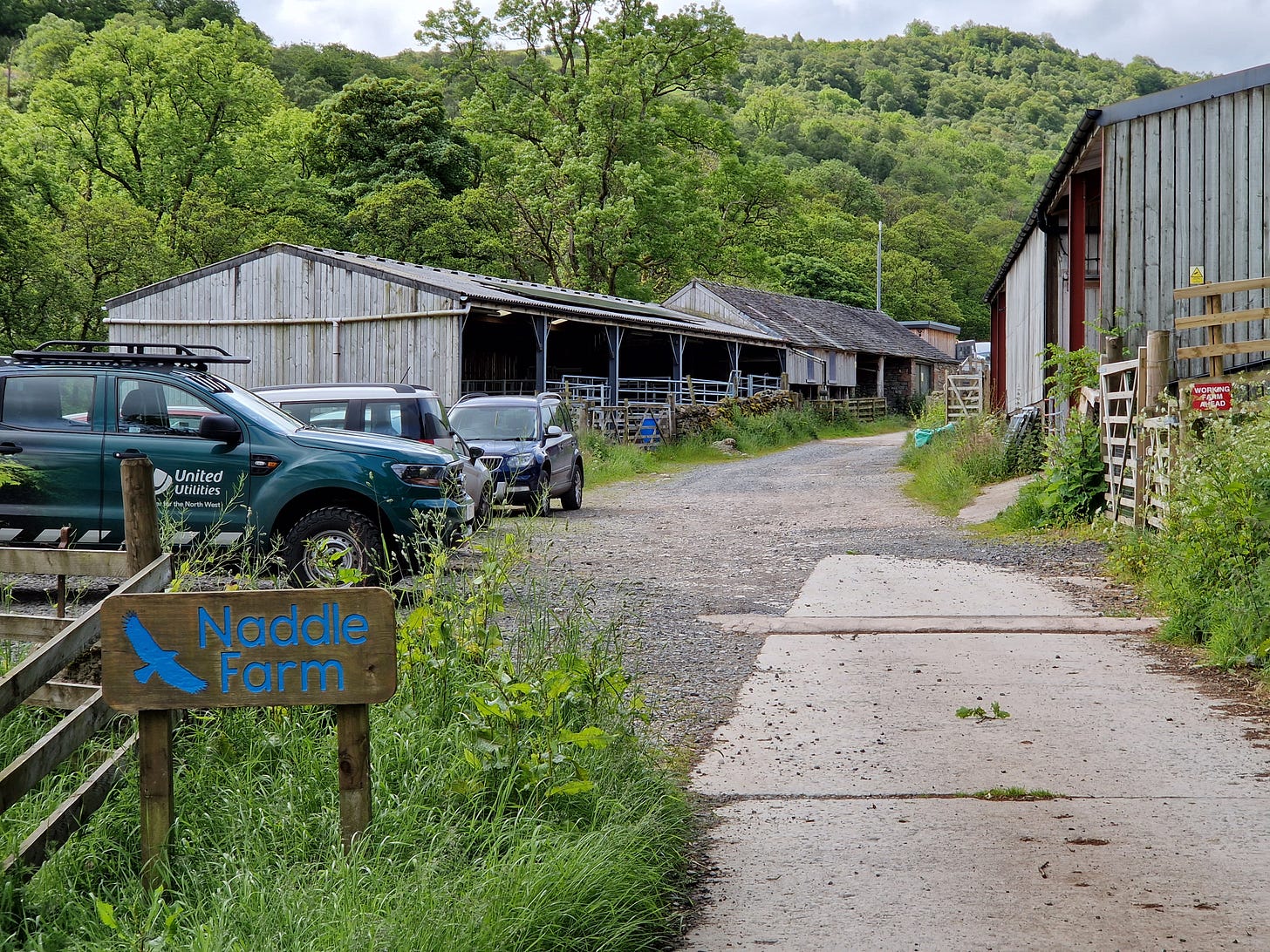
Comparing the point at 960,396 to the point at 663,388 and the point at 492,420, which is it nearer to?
the point at 663,388

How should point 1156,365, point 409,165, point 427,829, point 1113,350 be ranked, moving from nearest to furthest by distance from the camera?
point 427,829
point 1156,365
point 1113,350
point 409,165

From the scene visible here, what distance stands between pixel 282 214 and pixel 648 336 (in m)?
14.8

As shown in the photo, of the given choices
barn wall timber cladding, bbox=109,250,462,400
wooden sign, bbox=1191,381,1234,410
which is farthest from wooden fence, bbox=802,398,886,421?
wooden sign, bbox=1191,381,1234,410

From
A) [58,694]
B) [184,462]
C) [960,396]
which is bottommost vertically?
[58,694]

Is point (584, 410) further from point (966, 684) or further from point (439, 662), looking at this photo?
point (439, 662)

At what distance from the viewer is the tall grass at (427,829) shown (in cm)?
318

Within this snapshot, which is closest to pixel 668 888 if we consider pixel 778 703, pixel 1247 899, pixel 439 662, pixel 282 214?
pixel 439 662

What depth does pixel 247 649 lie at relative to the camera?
11.0 feet

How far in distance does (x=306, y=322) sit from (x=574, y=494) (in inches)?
438

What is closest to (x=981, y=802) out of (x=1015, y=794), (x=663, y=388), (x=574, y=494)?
(x=1015, y=794)

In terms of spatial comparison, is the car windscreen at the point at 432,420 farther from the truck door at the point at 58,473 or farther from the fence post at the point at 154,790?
the fence post at the point at 154,790

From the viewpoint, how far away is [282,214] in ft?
138

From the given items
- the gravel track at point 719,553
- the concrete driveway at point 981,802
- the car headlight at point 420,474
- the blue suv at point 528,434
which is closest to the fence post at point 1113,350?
the gravel track at point 719,553

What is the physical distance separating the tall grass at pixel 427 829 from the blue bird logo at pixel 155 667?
1.83 feet
